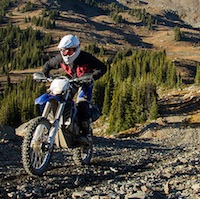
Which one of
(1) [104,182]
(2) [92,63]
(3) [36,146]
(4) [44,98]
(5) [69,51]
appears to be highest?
(5) [69,51]

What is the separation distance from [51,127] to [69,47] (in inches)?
90.3

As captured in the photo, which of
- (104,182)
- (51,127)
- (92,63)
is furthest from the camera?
(92,63)

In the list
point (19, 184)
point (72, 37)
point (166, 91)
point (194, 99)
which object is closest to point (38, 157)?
point (19, 184)

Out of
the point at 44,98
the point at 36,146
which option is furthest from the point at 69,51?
the point at 36,146

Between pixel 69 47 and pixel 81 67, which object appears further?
pixel 81 67

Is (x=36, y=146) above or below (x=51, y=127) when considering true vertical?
below

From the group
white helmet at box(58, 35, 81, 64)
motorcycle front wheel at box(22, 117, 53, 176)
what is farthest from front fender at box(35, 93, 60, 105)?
white helmet at box(58, 35, 81, 64)

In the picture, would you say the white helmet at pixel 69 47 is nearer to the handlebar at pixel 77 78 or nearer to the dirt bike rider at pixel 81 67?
the dirt bike rider at pixel 81 67

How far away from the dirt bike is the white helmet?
65 cm

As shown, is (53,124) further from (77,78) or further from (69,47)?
(69,47)

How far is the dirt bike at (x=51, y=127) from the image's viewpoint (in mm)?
8008

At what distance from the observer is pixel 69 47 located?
8.91 m

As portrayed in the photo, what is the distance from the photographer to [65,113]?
897cm

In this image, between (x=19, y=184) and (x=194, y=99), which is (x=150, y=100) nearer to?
(x=194, y=99)
